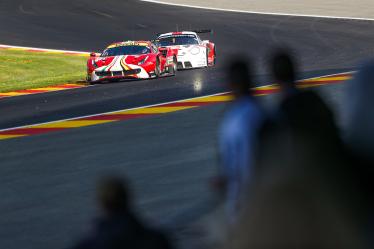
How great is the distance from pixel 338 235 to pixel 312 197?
0.10 meters

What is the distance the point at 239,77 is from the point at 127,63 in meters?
20.7

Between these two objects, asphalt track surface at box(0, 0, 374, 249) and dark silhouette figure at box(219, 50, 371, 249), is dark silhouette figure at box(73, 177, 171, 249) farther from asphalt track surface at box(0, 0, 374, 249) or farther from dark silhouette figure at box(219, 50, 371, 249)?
asphalt track surface at box(0, 0, 374, 249)

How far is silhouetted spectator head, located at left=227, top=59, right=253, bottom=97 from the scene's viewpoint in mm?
5219

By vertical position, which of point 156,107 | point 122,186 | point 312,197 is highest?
point 312,197

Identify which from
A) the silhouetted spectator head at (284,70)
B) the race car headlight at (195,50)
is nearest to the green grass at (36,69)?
the race car headlight at (195,50)

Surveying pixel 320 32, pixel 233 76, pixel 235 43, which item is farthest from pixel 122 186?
pixel 320 32

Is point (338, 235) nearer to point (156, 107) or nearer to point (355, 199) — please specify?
point (355, 199)

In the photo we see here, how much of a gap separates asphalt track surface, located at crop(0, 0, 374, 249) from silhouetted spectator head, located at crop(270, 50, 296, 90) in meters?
4.20

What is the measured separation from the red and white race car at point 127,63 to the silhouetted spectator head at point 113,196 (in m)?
21.9

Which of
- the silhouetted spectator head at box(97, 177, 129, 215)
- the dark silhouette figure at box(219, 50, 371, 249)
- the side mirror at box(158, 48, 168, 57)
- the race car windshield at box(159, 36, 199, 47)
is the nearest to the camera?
the dark silhouette figure at box(219, 50, 371, 249)

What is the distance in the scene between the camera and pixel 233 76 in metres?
5.24

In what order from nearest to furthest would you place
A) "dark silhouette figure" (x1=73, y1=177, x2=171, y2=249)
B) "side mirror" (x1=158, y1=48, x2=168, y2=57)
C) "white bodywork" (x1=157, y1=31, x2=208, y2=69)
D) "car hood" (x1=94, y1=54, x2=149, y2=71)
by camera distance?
"dark silhouette figure" (x1=73, y1=177, x2=171, y2=249)
"car hood" (x1=94, y1=54, x2=149, y2=71)
"side mirror" (x1=158, y1=48, x2=168, y2=57)
"white bodywork" (x1=157, y1=31, x2=208, y2=69)

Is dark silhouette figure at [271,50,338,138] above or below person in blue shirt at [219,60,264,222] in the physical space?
above

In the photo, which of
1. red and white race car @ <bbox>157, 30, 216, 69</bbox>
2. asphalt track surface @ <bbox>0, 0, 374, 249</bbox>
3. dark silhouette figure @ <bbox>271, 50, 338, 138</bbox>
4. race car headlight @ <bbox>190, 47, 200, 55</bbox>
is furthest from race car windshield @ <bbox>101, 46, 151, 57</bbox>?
dark silhouette figure @ <bbox>271, 50, 338, 138</bbox>
